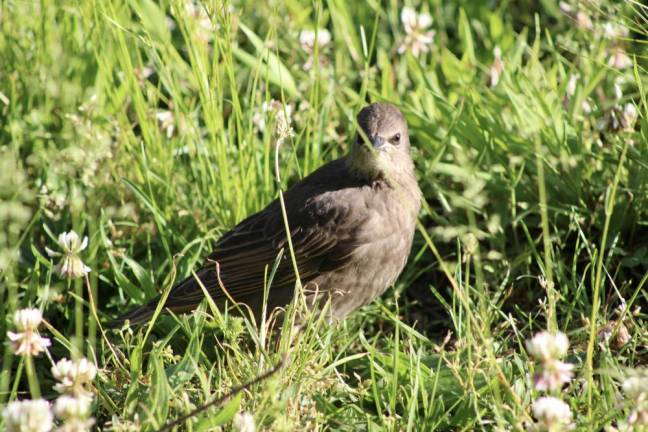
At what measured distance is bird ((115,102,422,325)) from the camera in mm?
4336

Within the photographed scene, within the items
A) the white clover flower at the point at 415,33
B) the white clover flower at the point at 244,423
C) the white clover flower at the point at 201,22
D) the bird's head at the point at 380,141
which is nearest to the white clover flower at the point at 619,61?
the white clover flower at the point at 415,33

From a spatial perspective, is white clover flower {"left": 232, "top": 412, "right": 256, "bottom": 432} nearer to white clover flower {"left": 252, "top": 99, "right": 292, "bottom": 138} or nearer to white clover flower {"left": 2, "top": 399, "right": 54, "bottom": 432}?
white clover flower {"left": 2, "top": 399, "right": 54, "bottom": 432}

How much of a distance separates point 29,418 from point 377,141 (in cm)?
207

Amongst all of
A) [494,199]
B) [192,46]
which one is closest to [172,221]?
[192,46]

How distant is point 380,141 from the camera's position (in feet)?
14.4

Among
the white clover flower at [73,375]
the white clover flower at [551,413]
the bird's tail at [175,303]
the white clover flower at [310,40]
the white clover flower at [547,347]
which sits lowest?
the bird's tail at [175,303]

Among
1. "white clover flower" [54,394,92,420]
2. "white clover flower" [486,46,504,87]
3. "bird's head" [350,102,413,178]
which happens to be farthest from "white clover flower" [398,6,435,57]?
"white clover flower" [54,394,92,420]

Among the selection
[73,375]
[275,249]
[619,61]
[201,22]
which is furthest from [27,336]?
[619,61]

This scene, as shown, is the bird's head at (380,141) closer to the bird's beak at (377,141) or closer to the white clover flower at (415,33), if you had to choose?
the bird's beak at (377,141)

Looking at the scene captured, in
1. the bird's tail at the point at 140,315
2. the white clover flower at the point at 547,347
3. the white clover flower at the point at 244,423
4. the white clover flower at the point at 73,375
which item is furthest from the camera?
the bird's tail at the point at 140,315

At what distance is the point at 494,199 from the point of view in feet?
15.8

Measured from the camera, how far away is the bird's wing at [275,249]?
434cm

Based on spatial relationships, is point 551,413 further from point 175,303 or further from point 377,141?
point 175,303

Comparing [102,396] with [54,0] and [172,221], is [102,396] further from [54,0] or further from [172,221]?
[54,0]
